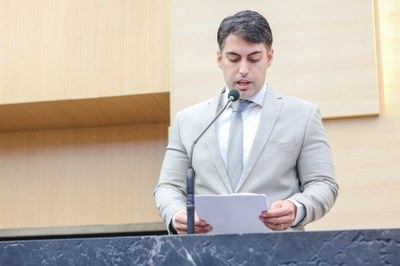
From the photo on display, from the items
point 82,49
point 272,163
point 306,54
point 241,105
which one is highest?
point 82,49

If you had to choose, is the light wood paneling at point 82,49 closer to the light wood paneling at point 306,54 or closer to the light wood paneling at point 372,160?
the light wood paneling at point 306,54

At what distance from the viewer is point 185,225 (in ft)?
5.37

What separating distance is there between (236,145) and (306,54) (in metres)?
1.41

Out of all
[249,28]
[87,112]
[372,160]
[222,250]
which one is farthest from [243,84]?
[87,112]

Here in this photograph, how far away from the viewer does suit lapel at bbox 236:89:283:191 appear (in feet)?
5.79

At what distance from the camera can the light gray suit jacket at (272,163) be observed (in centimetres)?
176

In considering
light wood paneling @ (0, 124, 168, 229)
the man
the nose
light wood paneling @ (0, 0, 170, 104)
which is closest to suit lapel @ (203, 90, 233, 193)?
the man

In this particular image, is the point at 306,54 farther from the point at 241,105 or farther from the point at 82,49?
the point at 241,105

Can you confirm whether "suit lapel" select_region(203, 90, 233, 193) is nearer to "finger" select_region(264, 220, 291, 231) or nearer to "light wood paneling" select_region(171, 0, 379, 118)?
"finger" select_region(264, 220, 291, 231)

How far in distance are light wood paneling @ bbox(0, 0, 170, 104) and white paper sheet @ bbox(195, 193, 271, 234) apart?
6.23ft

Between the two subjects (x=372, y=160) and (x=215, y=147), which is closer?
(x=215, y=147)

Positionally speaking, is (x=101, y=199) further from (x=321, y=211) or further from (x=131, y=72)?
(x=321, y=211)

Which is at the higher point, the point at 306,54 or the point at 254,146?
the point at 306,54

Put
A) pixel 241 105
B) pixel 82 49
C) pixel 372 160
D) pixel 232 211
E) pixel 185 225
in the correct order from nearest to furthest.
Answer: pixel 232 211 < pixel 185 225 < pixel 241 105 < pixel 372 160 < pixel 82 49
